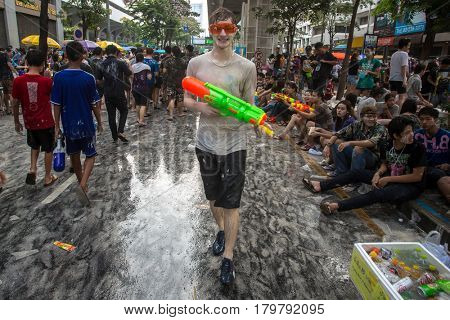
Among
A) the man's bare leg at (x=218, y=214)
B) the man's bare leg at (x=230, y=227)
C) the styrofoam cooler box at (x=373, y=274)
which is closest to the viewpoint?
the styrofoam cooler box at (x=373, y=274)

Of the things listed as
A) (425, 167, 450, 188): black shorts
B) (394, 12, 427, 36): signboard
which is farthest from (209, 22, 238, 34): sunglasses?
(394, 12, 427, 36): signboard

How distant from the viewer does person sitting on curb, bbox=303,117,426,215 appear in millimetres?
3619

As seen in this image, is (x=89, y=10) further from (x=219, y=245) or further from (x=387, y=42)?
(x=387, y=42)

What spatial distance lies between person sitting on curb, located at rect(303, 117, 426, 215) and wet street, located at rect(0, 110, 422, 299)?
0.77 ft

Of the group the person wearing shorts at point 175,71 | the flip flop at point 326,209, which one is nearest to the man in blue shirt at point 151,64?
the person wearing shorts at point 175,71

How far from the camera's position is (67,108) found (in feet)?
12.6

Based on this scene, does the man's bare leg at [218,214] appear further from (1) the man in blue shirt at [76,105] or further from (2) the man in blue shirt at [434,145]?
(2) the man in blue shirt at [434,145]

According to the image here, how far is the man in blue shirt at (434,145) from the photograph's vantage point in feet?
12.9

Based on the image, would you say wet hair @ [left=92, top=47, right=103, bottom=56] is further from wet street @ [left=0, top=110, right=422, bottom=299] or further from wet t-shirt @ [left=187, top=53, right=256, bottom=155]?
wet t-shirt @ [left=187, top=53, right=256, bottom=155]

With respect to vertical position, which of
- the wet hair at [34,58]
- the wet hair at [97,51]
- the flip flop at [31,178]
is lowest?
the flip flop at [31,178]

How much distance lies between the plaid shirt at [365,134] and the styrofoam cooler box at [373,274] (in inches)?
78.4

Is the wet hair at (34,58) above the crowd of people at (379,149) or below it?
above

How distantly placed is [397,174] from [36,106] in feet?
15.4

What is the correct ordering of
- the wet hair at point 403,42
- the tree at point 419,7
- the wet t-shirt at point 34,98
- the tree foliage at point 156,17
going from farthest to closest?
the tree foliage at point 156,17 < the wet hair at point 403,42 < the tree at point 419,7 < the wet t-shirt at point 34,98
